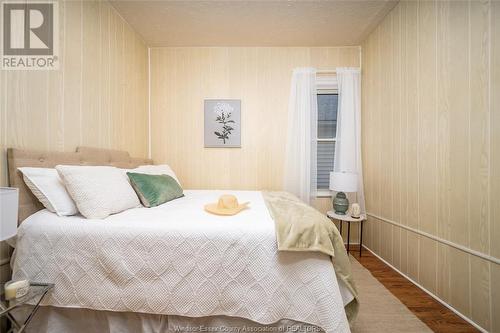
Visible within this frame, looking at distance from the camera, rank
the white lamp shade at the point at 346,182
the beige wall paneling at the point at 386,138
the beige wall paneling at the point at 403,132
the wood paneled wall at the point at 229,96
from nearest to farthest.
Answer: the beige wall paneling at the point at 403,132, the beige wall paneling at the point at 386,138, the white lamp shade at the point at 346,182, the wood paneled wall at the point at 229,96

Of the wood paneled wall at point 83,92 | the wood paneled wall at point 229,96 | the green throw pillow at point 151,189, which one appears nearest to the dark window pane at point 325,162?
the wood paneled wall at point 229,96

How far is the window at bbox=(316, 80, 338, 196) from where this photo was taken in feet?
9.42

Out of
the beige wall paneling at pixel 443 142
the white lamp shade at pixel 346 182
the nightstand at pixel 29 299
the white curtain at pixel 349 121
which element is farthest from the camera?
the white curtain at pixel 349 121

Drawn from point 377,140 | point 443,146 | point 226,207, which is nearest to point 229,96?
point 226,207

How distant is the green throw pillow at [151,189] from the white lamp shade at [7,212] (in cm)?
73

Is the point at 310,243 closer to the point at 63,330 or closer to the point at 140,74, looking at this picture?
the point at 63,330

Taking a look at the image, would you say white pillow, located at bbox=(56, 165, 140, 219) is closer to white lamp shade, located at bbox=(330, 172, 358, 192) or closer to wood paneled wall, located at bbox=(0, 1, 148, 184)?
wood paneled wall, located at bbox=(0, 1, 148, 184)

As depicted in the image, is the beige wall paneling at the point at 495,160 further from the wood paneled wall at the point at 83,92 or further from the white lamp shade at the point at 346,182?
the wood paneled wall at the point at 83,92

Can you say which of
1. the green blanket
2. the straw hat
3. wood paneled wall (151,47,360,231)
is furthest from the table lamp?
the straw hat

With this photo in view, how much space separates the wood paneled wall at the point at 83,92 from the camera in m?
1.32

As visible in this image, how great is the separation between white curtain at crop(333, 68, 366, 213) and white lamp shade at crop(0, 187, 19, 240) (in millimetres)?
2936

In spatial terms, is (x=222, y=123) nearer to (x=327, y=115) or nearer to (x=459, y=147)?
(x=327, y=115)

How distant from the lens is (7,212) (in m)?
0.85

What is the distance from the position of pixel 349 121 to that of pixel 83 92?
3.01 metres
